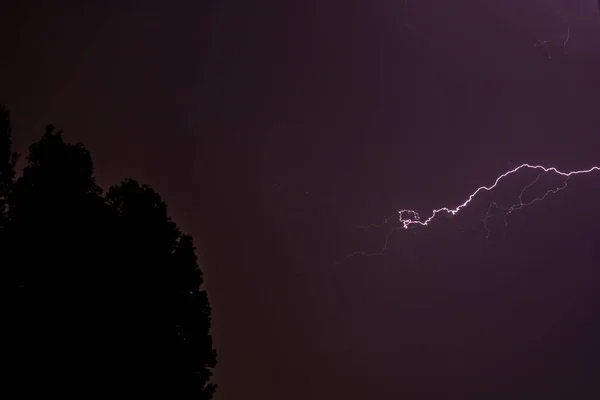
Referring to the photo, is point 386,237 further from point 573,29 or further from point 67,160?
point 67,160

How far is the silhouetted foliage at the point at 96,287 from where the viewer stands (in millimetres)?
5156

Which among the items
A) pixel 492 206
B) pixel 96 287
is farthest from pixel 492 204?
pixel 96 287

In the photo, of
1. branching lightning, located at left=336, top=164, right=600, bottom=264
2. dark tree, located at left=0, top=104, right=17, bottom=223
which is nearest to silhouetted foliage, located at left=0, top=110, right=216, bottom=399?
dark tree, located at left=0, top=104, right=17, bottom=223

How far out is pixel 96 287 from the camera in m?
5.49

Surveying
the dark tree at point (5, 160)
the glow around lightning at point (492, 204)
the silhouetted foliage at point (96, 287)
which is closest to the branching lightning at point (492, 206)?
the glow around lightning at point (492, 204)

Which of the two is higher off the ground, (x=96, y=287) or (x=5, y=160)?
(x=5, y=160)

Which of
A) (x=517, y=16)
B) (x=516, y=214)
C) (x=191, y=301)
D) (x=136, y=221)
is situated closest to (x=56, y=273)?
(x=136, y=221)

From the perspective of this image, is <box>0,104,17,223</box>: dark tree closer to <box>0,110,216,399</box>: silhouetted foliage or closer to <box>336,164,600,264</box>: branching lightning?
<box>0,110,216,399</box>: silhouetted foliage

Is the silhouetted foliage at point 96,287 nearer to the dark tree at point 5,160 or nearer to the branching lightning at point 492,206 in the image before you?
the dark tree at point 5,160

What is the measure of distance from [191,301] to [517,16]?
26.7 feet

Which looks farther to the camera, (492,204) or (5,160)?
(492,204)

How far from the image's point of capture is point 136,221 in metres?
6.17

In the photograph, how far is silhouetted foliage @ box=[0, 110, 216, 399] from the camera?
5156mm

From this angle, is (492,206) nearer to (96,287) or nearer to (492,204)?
(492,204)
